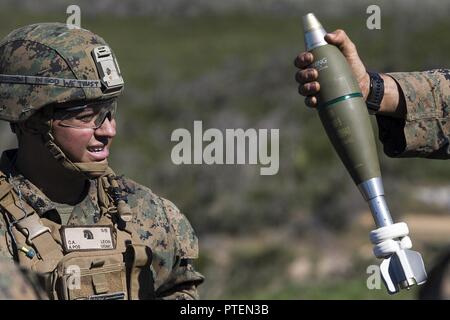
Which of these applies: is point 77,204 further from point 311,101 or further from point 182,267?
point 311,101

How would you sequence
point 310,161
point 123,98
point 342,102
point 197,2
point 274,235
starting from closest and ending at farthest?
point 342,102 < point 274,235 < point 310,161 < point 123,98 < point 197,2

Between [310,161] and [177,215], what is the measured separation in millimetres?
20282

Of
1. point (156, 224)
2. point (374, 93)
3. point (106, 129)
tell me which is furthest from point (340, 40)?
point (156, 224)

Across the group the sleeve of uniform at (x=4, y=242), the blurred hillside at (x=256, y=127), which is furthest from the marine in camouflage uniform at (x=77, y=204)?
the blurred hillside at (x=256, y=127)

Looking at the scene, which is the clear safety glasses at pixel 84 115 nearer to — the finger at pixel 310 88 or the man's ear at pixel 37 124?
the man's ear at pixel 37 124

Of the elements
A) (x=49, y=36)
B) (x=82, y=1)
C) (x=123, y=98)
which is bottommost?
(x=49, y=36)

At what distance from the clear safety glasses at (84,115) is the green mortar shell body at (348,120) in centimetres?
101

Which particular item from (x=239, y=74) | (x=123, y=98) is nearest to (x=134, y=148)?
(x=123, y=98)

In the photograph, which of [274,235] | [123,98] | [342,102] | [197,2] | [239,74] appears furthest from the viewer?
[197,2]

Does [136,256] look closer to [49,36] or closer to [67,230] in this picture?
[67,230]

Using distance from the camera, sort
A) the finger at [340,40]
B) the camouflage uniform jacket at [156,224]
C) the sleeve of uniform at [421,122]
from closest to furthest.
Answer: the finger at [340,40] → the camouflage uniform jacket at [156,224] → the sleeve of uniform at [421,122]

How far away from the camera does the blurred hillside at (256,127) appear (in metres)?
17.6

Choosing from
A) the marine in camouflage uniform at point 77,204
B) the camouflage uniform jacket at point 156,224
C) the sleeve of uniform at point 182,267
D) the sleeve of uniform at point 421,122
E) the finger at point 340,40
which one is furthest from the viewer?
the sleeve of uniform at point 421,122

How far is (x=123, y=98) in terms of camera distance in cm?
3625
